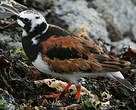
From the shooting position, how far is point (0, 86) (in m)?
5.21

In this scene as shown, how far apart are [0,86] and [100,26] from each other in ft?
17.2

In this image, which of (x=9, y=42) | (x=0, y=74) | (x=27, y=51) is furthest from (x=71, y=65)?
(x=9, y=42)

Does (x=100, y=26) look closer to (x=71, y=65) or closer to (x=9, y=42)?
(x=9, y=42)

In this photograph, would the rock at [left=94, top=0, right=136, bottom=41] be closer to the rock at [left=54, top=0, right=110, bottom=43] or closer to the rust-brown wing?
the rock at [left=54, top=0, right=110, bottom=43]

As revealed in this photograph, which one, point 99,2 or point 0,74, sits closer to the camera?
point 0,74

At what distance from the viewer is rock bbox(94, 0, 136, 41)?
33.9ft

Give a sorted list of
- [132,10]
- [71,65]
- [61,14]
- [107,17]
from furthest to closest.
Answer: [132,10]
[107,17]
[61,14]
[71,65]

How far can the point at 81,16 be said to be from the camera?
941cm

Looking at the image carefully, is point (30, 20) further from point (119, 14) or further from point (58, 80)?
point (119, 14)

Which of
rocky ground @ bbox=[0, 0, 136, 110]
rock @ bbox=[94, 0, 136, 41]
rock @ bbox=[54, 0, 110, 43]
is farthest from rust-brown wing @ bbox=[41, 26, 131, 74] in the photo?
rock @ bbox=[94, 0, 136, 41]

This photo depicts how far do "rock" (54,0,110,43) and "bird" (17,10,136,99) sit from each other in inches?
144

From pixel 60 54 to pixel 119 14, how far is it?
650 cm

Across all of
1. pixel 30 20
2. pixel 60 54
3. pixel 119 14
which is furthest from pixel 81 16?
pixel 60 54

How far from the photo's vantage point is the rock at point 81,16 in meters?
9.06
